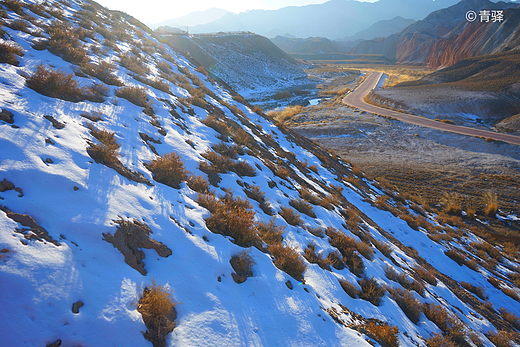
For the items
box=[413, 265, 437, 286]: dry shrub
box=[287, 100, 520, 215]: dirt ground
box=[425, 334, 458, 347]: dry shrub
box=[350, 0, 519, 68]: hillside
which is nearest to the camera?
box=[425, 334, 458, 347]: dry shrub

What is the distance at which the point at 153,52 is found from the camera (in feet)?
49.5

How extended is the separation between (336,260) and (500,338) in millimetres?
4080

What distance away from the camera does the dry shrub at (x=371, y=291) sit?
424 cm

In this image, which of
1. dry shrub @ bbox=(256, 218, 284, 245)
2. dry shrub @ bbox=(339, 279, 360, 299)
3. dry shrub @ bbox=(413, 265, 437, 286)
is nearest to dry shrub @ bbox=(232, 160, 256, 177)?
dry shrub @ bbox=(256, 218, 284, 245)

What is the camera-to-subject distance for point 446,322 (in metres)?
4.70

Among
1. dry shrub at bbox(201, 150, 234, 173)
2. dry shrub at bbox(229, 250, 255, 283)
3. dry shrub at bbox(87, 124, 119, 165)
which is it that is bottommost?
dry shrub at bbox(229, 250, 255, 283)

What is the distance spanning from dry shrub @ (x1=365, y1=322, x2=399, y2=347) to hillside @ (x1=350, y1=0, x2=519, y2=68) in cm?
9149

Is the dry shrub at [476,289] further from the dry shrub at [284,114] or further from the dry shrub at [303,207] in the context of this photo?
the dry shrub at [284,114]

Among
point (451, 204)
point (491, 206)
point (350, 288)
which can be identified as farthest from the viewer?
point (451, 204)

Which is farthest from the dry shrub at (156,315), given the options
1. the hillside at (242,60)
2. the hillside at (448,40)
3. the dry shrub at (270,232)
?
the hillside at (448,40)

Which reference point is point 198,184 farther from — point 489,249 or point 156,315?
point 489,249

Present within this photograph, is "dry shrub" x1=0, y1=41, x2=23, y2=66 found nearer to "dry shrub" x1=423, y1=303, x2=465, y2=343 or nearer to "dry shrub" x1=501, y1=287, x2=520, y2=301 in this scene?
"dry shrub" x1=423, y1=303, x2=465, y2=343

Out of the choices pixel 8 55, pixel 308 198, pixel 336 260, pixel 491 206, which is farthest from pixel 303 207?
pixel 491 206

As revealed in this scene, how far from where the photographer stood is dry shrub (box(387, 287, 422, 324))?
442 cm
